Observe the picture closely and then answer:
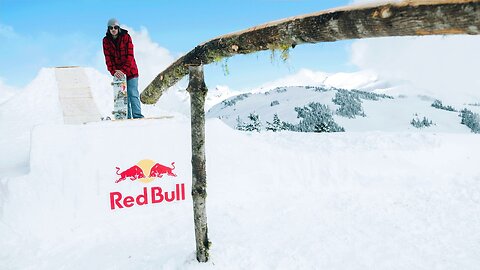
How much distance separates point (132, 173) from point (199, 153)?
2679 millimetres

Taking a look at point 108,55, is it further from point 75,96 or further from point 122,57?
point 75,96

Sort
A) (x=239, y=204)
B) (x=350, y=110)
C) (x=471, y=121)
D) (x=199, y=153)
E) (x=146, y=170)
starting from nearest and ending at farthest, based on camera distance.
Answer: (x=199, y=153) → (x=146, y=170) → (x=239, y=204) → (x=471, y=121) → (x=350, y=110)

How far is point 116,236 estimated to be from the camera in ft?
19.4

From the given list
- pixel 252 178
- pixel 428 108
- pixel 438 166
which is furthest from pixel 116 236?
pixel 428 108

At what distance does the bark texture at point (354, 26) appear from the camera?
217 cm

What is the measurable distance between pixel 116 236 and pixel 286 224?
2858 millimetres

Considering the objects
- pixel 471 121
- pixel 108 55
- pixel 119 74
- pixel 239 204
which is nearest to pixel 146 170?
pixel 239 204

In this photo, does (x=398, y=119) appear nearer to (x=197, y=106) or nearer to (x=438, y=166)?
(x=438, y=166)

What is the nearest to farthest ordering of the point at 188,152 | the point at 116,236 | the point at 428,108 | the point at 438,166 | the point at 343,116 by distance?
the point at 116,236 < the point at 188,152 < the point at 438,166 < the point at 343,116 < the point at 428,108

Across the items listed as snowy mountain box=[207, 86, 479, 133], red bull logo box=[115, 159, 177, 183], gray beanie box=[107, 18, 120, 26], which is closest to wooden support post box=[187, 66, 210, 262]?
red bull logo box=[115, 159, 177, 183]

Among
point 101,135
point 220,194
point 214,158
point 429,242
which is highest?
point 101,135

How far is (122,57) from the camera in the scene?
7.38 metres

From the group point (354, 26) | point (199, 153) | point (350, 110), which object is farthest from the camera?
point (350, 110)

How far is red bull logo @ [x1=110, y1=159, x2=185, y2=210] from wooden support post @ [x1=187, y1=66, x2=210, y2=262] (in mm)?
2349
